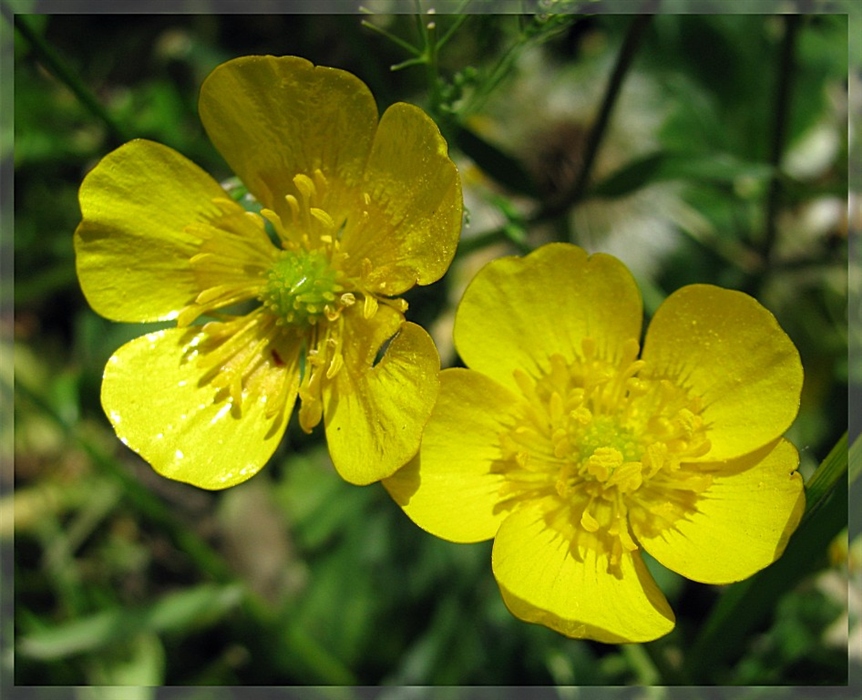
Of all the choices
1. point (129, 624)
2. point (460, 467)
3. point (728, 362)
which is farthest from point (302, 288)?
point (129, 624)

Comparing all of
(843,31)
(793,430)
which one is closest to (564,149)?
(843,31)

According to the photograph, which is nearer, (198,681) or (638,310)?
(638,310)

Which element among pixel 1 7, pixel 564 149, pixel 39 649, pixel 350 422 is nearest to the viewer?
pixel 350 422

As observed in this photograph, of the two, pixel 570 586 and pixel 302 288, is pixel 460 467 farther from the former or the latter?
pixel 302 288

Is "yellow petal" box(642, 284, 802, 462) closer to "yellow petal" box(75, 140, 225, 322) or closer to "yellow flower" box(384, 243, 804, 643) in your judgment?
"yellow flower" box(384, 243, 804, 643)

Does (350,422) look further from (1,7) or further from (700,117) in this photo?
(700,117)

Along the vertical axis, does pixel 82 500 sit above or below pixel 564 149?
below

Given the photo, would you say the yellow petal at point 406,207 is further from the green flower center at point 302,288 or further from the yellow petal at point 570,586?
the yellow petal at point 570,586

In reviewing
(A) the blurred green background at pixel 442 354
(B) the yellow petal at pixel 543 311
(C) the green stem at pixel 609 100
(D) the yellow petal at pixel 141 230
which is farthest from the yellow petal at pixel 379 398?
(C) the green stem at pixel 609 100
